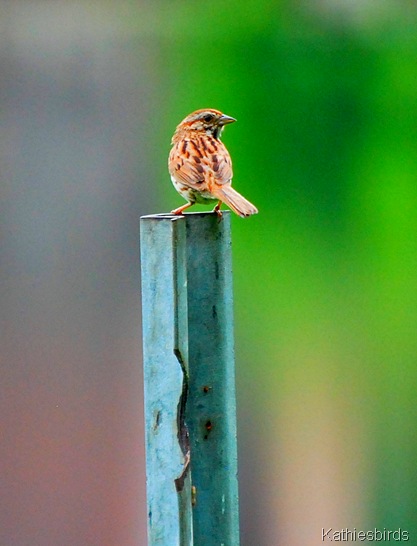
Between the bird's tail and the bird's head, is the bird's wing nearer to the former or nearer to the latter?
the bird's tail

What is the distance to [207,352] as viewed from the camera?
6.05 ft

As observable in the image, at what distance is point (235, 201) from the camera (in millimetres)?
2846

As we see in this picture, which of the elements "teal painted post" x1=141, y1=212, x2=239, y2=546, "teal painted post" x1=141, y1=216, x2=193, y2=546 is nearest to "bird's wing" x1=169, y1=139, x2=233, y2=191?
"teal painted post" x1=141, y1=212, x2=239, y2=546

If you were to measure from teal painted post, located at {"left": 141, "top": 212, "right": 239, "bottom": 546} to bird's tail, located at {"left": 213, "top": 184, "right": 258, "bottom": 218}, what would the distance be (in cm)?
83

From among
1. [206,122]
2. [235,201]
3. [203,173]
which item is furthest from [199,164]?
[206,122]

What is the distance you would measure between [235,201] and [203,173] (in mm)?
281

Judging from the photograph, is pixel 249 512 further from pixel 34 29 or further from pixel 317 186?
pixel 34 29

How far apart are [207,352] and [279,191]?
2.83 meters

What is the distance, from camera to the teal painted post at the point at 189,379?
1.76m

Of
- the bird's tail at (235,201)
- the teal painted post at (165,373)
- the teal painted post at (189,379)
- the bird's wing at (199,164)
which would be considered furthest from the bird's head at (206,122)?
the teal painted post at (165,373)

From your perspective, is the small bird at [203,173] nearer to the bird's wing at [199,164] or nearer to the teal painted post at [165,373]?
the bird's wing at [199,164]

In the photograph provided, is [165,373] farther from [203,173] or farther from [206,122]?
[206,122]

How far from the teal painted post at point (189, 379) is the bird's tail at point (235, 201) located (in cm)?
83

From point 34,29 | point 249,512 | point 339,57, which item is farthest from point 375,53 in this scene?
point 249,512
